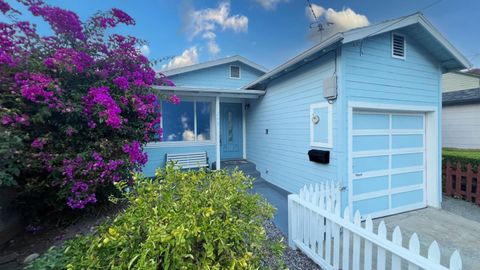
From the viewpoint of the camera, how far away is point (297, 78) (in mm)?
5320

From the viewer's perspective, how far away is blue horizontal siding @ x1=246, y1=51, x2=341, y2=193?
4.59 metres

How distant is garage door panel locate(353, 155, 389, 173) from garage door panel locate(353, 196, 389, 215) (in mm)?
659

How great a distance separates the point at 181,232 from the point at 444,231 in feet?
17.0

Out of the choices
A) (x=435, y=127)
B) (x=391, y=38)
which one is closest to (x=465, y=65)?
(x=435, y=127)

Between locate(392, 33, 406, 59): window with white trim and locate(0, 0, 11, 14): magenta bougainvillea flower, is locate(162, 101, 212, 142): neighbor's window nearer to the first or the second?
locate(0, 0, 11, 14): magenta bougainvillea flower

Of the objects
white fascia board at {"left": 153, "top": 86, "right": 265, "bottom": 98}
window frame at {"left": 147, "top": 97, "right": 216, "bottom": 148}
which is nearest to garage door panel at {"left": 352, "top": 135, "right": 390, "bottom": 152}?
white fascia board at {"left": 153, "top": 86, "right": 265, "bottom": 98}

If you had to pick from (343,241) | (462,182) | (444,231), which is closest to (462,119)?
(462,182)

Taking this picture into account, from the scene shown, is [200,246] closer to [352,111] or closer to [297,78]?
[352,111]

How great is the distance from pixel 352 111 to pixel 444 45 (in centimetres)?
275

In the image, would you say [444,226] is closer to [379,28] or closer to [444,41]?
[444,41]

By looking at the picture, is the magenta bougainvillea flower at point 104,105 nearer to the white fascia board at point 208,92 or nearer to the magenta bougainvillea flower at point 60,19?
the magenta bougainvillea flower at point 60,19

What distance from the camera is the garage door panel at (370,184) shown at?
4.39 m

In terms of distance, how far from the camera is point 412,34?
15.4 feet

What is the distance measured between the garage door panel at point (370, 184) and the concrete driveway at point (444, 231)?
0.69 meters
